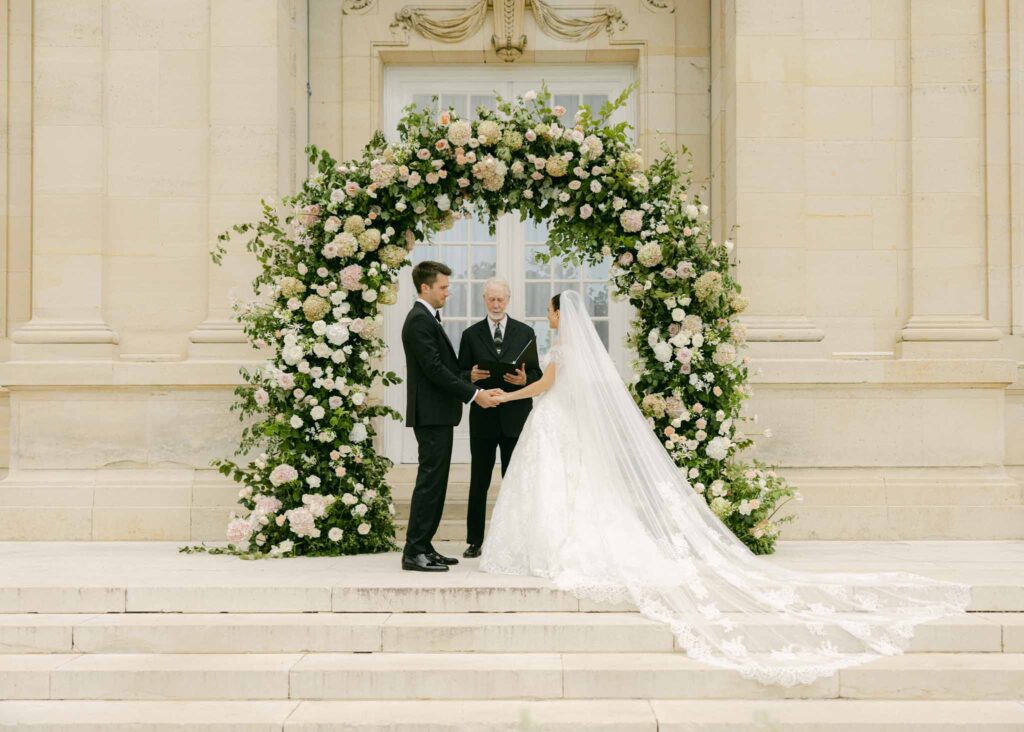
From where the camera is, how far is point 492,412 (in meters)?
7.78

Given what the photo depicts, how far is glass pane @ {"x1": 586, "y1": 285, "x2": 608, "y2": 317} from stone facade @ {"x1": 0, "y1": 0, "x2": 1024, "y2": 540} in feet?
6.27

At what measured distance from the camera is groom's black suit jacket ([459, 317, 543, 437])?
7.76 metres

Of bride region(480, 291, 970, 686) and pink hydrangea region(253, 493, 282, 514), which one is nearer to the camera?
bride region(480, 291, 970, 686)

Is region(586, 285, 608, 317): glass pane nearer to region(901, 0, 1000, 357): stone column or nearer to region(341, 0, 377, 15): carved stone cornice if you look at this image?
region(901, 0, 1000, 357): stone column

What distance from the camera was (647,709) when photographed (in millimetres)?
5312

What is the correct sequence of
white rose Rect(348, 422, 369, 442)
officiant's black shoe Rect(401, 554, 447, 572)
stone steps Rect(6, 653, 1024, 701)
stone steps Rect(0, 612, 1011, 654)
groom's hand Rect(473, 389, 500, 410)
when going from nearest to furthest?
stone steps Rect(6, 653, 1024, 701)
stone steps Rect(0, 612, 1011, 654)
officiant's black shoe Rect(401, 554, 447, 572)
groom's hand Rect(473, 389, 500, 410)
white rose Rect(348, 422, 369, 442)

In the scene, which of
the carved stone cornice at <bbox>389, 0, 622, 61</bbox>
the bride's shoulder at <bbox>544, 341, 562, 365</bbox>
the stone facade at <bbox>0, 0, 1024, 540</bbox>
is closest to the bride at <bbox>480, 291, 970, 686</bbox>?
the bride's shoulder at <bbox>544, 341, 562, 365</bbox>

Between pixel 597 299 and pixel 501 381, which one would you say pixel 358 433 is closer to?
pixel 501 381

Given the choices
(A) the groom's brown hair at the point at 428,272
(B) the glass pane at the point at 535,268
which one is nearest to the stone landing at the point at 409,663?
(A) the groom's brown hair at the point at 428,272

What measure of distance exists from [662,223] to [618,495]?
7.50 feet

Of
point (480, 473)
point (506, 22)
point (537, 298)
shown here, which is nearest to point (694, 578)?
point (480, 473)

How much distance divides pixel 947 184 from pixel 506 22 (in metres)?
4.64

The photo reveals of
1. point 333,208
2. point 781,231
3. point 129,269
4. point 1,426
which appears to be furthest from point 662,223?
point 1,426

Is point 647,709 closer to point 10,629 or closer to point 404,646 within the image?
point 404,646
